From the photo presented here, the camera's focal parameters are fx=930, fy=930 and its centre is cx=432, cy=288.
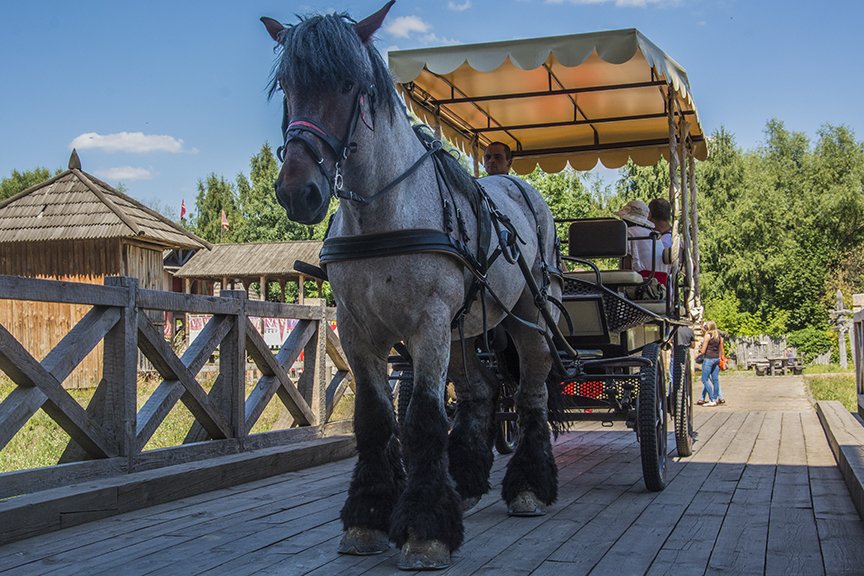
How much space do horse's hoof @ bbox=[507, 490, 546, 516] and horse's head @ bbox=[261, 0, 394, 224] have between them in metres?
2.15

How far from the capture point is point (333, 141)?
364 centimetres

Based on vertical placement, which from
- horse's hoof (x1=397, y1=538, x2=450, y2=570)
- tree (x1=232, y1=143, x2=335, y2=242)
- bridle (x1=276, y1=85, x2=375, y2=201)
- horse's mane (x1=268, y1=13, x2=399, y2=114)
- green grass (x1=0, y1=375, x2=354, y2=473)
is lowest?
green grass (x1=0, y1=375, x2=354, y2=473)

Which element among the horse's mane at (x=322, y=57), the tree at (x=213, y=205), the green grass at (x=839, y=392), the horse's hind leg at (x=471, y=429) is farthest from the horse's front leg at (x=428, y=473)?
the tree at (x=213, y=205)

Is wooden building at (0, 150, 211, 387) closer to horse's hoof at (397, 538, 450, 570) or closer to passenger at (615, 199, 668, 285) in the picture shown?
passenger at (615, 199, 668, 285)

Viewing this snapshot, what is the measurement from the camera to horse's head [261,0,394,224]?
3428 mm

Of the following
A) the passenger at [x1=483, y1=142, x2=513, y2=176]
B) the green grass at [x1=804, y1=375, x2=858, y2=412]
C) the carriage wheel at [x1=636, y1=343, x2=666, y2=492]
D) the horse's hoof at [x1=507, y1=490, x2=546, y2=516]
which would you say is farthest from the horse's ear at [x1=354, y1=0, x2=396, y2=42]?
the green grass at [x1=804, y1=375, x2=858, y2=412]

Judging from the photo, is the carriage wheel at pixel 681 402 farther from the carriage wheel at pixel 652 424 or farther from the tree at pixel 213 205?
the tree at pixel 213 205

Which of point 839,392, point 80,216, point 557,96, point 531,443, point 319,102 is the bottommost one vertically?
point 839,392

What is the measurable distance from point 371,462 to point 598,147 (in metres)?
6.28

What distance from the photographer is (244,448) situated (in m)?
6.71

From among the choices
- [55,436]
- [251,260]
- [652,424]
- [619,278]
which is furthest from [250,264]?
[652,424]

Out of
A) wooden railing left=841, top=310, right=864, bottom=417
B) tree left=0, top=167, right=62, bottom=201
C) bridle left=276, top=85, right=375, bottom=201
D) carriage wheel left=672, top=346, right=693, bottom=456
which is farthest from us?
tree left=0, top=167, right=62, bottom=201

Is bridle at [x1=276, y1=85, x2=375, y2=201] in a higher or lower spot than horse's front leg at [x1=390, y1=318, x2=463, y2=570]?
higher

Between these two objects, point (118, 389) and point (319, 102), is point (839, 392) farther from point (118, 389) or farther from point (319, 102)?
point (319, 102)
